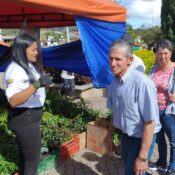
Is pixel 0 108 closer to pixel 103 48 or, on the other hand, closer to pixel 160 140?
pixel 103 48

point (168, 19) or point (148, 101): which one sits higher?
point (168, 19)

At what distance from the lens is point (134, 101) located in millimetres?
2504

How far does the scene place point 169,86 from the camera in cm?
360

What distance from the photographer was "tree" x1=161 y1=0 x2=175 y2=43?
59.7 feet

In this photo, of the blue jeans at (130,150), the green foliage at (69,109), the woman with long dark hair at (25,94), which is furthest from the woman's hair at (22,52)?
the green foliage at (69,109)

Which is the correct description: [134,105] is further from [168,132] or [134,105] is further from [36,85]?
[168,132]

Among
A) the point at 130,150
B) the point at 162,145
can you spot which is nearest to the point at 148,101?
the point at 130,150

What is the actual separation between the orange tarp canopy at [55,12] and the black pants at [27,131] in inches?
58.3

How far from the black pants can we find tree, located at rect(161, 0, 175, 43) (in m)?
16.0

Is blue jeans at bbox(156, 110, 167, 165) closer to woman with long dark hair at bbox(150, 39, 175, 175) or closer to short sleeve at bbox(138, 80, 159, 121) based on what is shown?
woman with long dark hair at bbox(150, 39, 175, 175)

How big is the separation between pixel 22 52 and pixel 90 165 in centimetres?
211

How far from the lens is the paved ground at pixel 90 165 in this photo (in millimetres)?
4250

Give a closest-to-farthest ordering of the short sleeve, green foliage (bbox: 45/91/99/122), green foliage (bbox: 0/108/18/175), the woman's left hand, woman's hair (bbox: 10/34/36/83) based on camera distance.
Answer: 1. the short sleeve
2. woman's hair (bbox: 10/34/36/83)
3. the woman's left hand
4. green foliage (bbox: 0/108/18/175)
5. green foliage (bbox: 45/91/99/122)

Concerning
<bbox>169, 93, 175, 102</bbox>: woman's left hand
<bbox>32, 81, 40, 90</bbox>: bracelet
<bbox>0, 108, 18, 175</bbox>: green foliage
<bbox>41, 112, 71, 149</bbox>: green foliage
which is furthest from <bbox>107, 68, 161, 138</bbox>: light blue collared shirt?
<bbox>41, 112, 71, 149</bbox>: green foliage
